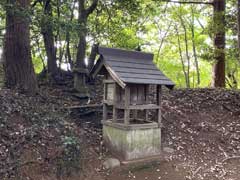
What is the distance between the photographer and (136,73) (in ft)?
17.0

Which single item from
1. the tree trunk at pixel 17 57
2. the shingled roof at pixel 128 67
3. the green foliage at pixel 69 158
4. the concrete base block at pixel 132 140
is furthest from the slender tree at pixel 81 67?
the green foliage at pixel 69 158

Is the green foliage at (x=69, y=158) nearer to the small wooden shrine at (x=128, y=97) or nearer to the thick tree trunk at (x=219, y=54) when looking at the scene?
the small wooden shrine at (x=128, y=97)

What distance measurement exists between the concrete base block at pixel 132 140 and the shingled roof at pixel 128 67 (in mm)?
881

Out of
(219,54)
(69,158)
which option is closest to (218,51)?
(219,54)

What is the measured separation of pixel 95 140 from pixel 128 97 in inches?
47.4

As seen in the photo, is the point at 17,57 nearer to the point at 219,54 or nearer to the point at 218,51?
the point at 218,51

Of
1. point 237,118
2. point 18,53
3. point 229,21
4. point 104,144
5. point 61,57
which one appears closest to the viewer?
point 104,144

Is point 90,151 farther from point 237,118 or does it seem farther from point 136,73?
point 237,118

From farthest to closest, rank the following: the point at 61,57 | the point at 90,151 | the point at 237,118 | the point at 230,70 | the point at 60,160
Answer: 1. the point at 230,70
2. the point at 61,57
3. the point at 237,118
4. the point at 90,151
5. the point at 60,160

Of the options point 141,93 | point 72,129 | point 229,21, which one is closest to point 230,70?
point 229,21

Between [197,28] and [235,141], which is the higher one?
[197,28]

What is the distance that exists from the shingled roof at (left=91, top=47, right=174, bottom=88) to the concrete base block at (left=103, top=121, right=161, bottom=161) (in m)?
0.88

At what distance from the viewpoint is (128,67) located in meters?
5.25

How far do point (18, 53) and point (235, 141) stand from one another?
18.0ft
